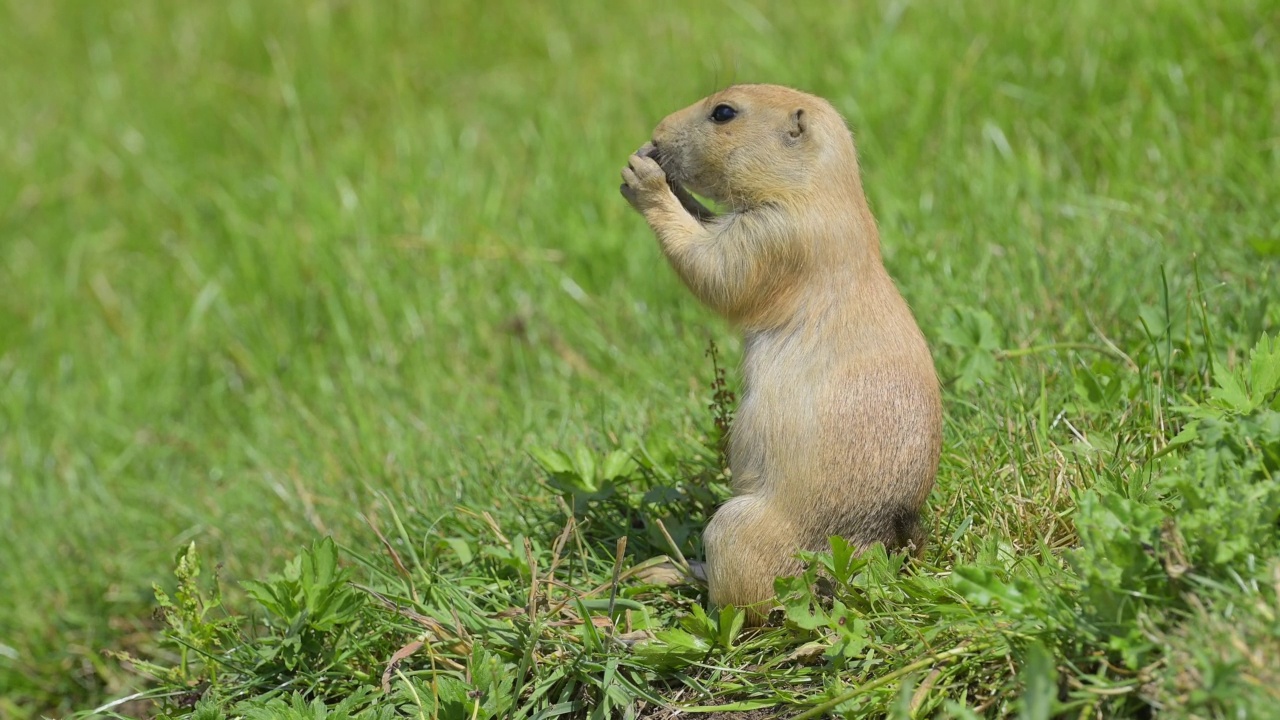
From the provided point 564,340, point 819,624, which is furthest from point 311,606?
point 564,340

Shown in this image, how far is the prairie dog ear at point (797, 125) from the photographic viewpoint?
3189mm

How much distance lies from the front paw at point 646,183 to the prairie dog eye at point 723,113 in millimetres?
226

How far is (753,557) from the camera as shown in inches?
113

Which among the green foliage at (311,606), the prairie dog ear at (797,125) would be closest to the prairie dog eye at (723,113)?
the prairie dog ear at (797,125)

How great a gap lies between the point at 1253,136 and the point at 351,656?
372 cm

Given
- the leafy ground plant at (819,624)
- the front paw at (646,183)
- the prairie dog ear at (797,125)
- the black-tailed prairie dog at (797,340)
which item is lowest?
the leafy ground plant at (819,624)

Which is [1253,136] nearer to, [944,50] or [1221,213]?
[1221,213]

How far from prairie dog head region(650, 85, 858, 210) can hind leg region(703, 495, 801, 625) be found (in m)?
0.81

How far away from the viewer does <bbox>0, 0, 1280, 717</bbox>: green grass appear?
267 centimetres

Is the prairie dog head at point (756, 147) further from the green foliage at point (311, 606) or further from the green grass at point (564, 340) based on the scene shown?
the green foliage at point (311, 606)

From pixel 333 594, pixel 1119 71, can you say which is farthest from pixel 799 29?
pixel 333 594

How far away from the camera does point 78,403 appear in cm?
576

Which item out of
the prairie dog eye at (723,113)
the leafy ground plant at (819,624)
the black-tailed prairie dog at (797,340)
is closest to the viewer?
the leafy ground plant at (819,624)

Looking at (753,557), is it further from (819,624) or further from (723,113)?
(723,113)
